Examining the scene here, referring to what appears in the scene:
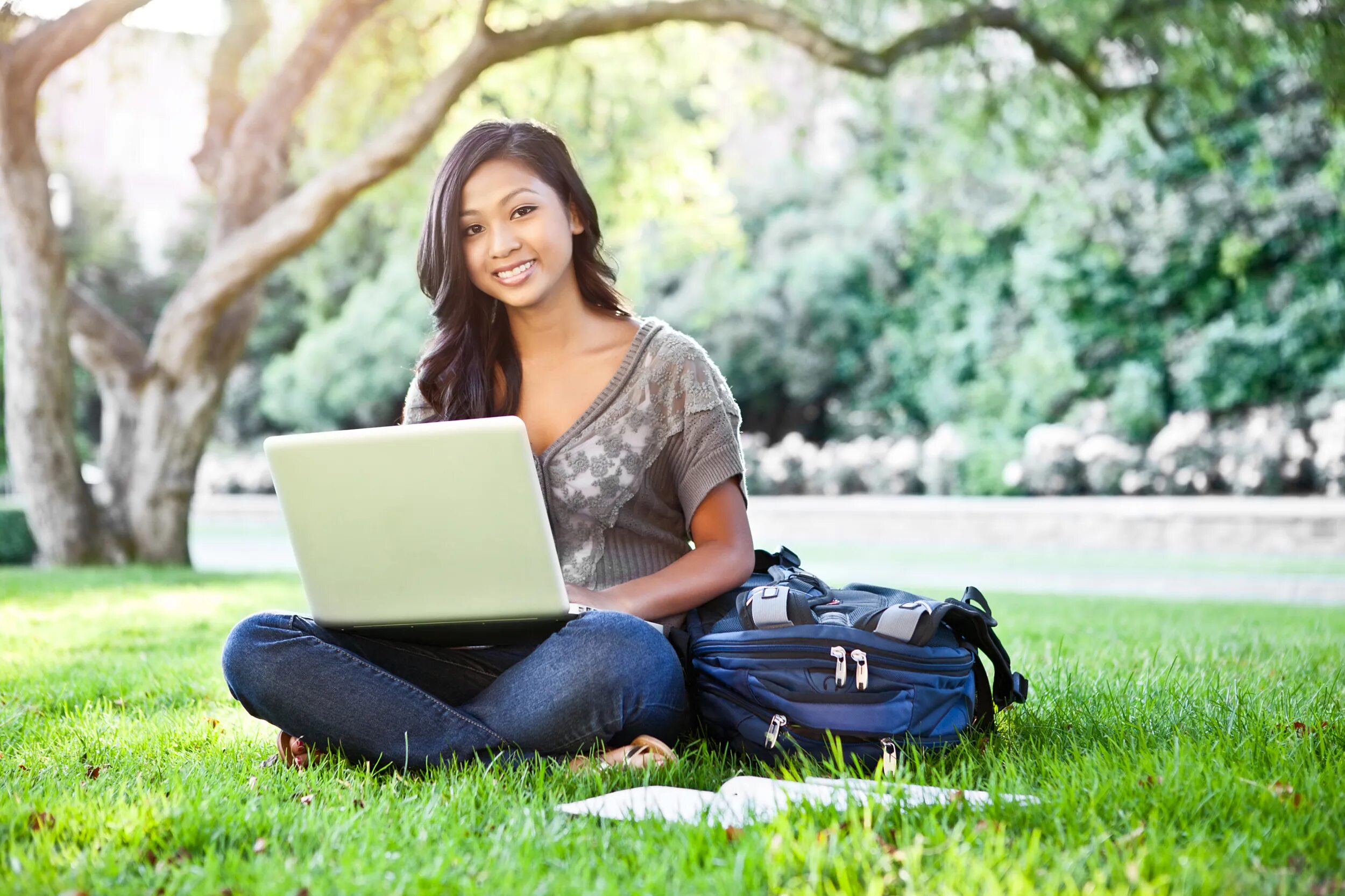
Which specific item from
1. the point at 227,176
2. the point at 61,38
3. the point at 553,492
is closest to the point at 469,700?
the point at 553,492

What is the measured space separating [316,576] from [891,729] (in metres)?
1.15

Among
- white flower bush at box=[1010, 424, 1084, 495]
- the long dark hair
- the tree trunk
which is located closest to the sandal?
the long dark hair

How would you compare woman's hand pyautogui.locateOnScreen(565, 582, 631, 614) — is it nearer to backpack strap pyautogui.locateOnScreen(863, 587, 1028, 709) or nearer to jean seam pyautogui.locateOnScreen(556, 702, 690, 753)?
jean seam pyautogui.locateOnScreen(556, 702, 690, 753)

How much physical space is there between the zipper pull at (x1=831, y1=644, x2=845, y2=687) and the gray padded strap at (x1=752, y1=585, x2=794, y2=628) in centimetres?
12

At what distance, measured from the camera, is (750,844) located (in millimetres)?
1773

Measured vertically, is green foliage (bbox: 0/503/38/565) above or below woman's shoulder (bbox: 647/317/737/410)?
below

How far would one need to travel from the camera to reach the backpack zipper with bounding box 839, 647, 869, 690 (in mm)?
2279

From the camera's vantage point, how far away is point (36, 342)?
822cm

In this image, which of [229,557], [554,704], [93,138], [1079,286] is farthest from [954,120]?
[93,138]

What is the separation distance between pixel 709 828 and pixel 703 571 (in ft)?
2.69

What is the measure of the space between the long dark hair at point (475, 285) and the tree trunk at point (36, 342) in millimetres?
6295

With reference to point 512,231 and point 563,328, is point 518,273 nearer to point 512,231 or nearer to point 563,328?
point 512,231

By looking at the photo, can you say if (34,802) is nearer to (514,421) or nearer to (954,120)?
(514,421)

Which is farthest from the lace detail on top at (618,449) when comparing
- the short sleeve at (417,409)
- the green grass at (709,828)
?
the green grass at (709,828)
